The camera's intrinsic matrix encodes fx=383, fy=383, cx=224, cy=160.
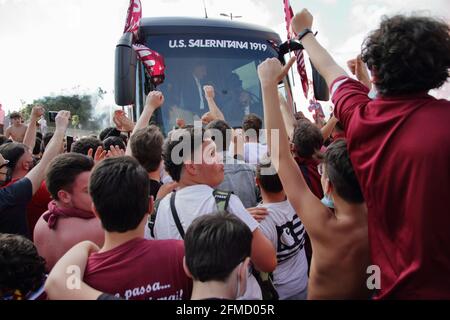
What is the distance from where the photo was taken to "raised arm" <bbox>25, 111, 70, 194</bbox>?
2404mm

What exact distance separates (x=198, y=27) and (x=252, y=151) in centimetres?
244

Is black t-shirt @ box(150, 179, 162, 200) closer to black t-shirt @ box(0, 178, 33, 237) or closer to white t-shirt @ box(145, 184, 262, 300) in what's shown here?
white t-shirt @ box(145, 184, 262, 300)

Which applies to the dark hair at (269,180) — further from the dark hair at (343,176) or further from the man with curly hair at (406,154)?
the man with curly hair at (406,154)

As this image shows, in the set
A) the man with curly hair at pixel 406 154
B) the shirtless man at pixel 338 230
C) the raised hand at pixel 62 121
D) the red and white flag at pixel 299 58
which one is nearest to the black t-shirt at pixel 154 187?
the raised hand at pixel 62 121

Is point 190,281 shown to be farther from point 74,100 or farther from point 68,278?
point 74,100

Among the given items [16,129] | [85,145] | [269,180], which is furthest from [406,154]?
[16,129]

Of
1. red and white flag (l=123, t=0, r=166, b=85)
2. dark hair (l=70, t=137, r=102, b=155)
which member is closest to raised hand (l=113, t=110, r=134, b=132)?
dark hair (l=70, t=137, r=102, b=155)

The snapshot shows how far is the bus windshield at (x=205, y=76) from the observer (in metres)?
4.79

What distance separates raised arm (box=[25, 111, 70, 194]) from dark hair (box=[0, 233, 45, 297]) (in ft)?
2.84

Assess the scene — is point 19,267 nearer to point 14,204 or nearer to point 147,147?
point 14,204

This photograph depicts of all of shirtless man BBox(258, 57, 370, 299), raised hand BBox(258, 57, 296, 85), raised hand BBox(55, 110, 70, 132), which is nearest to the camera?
shirtless man BBox(258, 57, 370, 299)

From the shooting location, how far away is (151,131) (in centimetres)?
266
